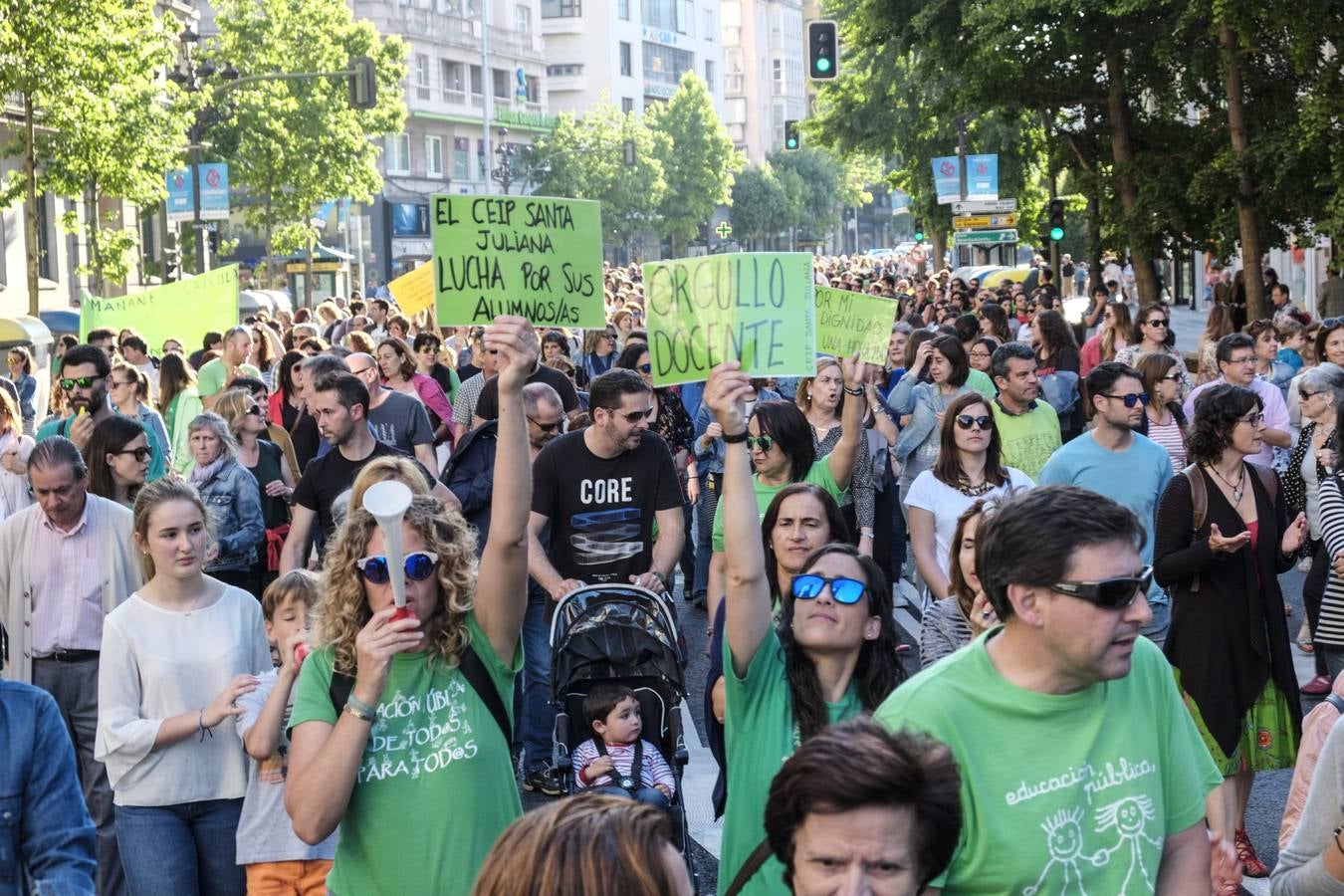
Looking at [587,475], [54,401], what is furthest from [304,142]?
[587,475]

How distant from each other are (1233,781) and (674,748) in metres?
2.07

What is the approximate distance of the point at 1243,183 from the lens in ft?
75.0

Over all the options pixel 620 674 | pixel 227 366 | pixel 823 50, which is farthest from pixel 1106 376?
pixel 823 50

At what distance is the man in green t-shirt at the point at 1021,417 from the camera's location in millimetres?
9344

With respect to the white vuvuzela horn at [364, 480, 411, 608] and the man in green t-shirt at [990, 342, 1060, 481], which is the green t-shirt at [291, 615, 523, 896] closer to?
the white vuvuzela horn at [364, 480, 411, 608]

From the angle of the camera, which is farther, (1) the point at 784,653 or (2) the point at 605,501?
(2) the point at 605,501

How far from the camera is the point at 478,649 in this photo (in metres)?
4.12

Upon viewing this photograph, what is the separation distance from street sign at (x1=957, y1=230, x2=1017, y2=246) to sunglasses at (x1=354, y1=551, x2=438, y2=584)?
3847 cm

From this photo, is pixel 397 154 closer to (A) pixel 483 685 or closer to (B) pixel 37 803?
(A) pixel 483 685

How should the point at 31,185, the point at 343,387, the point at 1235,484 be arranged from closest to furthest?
the point at 1235,484
the point at 343,387
the point at 31,185

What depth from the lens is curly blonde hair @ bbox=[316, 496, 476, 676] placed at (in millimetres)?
4031

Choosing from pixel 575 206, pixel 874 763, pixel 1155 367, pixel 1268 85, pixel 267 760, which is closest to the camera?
pixel 874 763

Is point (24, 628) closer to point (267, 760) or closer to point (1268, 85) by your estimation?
point (267, 760)

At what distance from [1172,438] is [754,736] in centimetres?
654
